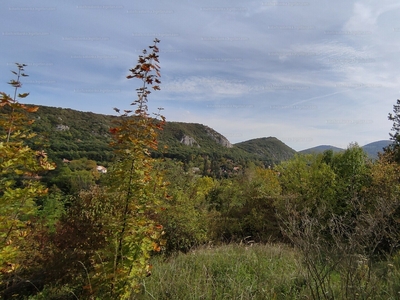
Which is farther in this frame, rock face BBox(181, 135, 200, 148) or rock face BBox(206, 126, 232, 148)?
rock face BBox(206, 126, 232, 148)

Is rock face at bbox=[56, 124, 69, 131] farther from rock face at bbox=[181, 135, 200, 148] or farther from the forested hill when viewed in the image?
rock face at bbox=[181, 135, 200, 148]

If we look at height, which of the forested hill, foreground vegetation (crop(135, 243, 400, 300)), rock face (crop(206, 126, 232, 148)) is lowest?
foreground vegetation (crop(135, 243, 400, 300))

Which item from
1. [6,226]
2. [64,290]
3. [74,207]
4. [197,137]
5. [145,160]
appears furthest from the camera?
[197,137]

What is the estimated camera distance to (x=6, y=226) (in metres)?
2.74

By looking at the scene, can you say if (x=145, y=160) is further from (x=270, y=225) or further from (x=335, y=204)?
(x=335, y=204)

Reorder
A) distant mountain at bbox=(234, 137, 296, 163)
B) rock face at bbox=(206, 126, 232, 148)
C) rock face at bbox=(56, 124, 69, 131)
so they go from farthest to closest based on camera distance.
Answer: distant mountain at bbox=(234, 137, 296, 163), rock face at bbox=(206, 126, 232, 148), rock face at bbox=(56, 124, 69, 131)

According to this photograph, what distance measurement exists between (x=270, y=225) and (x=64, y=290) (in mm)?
9744

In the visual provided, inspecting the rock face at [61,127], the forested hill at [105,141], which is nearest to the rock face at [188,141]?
the forested hill at [105,141]

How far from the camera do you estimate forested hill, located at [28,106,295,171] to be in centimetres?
1823

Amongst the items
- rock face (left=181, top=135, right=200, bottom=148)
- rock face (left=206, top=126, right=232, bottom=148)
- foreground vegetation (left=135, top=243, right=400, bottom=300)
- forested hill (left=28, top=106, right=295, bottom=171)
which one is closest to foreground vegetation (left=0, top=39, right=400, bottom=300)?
foreground vegetation (left=135, top=243, right=400, bottom=300)

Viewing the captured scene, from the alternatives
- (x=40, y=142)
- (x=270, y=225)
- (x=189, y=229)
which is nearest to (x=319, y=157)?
(x=270, y=225)

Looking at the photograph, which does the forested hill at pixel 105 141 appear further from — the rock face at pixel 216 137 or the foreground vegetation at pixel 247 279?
the foreground vegetation at pixel 247 279

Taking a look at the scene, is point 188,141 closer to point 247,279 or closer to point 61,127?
point 61,127

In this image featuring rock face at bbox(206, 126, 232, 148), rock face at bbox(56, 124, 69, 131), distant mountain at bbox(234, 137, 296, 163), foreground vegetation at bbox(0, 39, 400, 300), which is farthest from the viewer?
distant mountain at bbox(234, 137, 296, 163)
